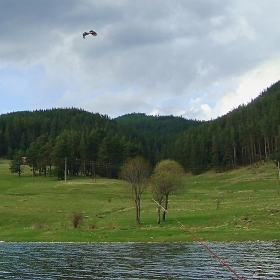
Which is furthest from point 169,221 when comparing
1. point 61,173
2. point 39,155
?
point 39,155

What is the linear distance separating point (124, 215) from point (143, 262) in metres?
39.3

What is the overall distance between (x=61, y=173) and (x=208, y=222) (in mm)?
90652

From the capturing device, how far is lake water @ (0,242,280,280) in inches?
895

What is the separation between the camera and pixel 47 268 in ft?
83.9

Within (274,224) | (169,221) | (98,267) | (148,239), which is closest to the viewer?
(98,267)

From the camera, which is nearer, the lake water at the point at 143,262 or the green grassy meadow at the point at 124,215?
the lake water at the point at 143,262

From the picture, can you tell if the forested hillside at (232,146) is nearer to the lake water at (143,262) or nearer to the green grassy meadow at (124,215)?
the green grassy meadow at (124,215)

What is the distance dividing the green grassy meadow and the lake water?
13.8ft

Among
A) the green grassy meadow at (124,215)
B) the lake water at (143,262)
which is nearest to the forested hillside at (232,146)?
the green grassy meadow at (124,215)

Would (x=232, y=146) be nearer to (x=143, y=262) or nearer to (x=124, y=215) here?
(x=124, y=215)

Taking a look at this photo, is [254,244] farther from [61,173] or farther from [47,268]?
[61,173]

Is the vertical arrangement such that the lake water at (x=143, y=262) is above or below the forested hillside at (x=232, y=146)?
below

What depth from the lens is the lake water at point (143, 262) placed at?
2273 centimetres

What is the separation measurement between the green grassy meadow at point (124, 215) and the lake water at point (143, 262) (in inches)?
166
